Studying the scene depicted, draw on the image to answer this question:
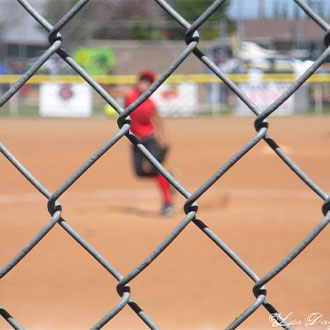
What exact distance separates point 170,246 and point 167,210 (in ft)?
4.78

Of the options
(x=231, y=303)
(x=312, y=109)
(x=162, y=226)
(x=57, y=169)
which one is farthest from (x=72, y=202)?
(x=312, y=109)

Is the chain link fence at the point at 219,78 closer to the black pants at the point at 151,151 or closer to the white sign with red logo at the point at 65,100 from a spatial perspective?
the black pants at the point at 151,151

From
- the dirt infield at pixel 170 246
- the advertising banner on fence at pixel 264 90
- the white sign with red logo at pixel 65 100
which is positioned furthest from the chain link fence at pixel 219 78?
the white sign with red logo at pixel 65 100

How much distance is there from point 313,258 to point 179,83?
16.4 meters

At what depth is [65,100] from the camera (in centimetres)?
2144

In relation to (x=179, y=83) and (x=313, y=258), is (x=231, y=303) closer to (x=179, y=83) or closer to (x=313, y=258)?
(x=313, y=258)

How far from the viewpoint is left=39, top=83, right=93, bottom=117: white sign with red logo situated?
21.3 meters

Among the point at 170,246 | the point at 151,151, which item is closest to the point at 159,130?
the point at 151,151

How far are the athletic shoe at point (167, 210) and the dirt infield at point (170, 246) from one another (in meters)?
0.10

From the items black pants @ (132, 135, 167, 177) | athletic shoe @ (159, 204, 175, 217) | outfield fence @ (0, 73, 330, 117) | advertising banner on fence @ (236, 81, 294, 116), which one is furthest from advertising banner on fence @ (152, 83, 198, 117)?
athletic shoe @ (159, 204, 175, 217)

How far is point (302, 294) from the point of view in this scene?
4500 mm

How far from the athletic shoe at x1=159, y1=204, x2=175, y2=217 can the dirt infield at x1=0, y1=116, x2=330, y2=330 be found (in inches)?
3.8

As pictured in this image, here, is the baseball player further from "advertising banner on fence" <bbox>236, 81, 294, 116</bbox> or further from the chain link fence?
"advertising banner on fence" <bbox>236, 81, 294, 116</bbox>

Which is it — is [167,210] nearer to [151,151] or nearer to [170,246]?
[151,151]
